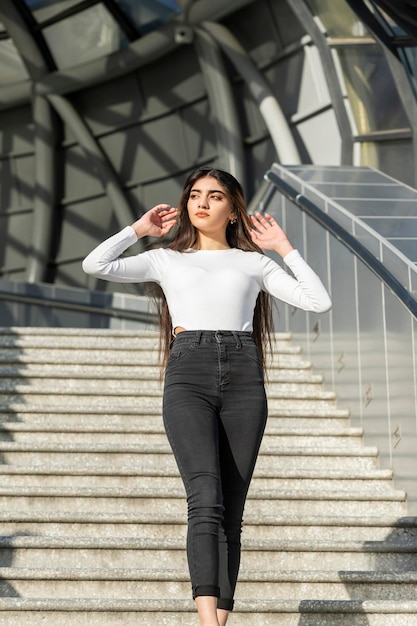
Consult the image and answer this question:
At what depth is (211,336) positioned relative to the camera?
377cm

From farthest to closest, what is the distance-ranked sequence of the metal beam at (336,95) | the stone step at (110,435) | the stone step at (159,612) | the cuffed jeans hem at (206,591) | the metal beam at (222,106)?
the metal beam at (222,106)
the metal beam at (336,95)
the stone step at (110,435)
the stone step at (159,612)
the cuffed jeans hem at (206,591)

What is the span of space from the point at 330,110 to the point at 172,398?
15.0 meters

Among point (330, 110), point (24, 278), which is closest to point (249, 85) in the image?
point (330, 110)

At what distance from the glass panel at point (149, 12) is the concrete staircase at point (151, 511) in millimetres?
15203

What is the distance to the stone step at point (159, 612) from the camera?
4.22 metres

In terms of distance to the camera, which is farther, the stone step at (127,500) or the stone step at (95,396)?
the stone step at (95,396)

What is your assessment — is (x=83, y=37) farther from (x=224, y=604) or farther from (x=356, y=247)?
(x=224, y=604)

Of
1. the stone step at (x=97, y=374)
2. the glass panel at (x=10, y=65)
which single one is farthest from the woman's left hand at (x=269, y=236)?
the glass panel at (x=10, y=65)

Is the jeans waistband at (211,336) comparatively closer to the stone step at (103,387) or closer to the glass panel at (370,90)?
the stone step at (103,387)

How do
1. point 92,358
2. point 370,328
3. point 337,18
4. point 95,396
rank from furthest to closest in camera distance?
point 337,18 < point 92,358 < point 95,396 < point 370,328

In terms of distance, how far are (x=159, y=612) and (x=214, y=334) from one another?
3.72 ft

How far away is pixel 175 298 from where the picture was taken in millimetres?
3881

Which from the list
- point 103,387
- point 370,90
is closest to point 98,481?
point 103,387

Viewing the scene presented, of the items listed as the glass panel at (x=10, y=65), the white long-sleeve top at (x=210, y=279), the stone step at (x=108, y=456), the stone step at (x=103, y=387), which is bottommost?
the stone step at (x=108, y=456)
